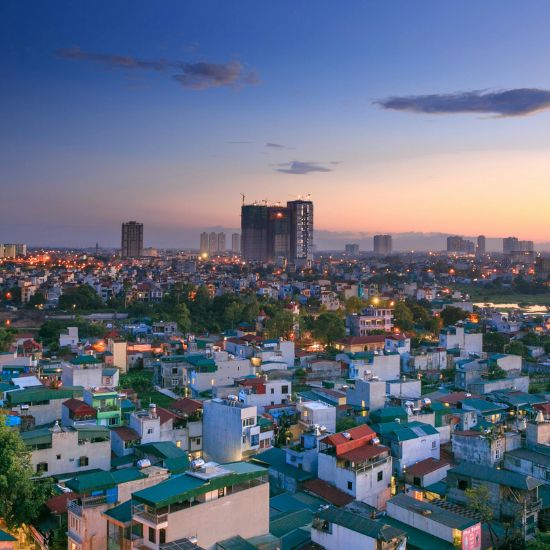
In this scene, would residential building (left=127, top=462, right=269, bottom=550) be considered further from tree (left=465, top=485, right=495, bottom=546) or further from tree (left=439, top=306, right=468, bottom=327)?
tree (left=439, top=306, right=468, bottom=327)

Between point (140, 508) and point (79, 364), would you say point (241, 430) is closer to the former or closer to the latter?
point (140, 508)

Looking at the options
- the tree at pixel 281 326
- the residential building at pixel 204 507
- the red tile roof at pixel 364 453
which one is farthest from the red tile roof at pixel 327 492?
the tree at pixel 281 326

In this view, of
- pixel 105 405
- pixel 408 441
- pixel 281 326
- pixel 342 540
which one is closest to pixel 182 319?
pixel 281 326

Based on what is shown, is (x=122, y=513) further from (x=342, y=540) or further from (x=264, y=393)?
(x=264, y=393)

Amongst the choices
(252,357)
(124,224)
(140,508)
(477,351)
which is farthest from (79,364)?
(124,224)

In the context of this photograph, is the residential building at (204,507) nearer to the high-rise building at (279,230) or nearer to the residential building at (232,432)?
the residential building at (232,432)

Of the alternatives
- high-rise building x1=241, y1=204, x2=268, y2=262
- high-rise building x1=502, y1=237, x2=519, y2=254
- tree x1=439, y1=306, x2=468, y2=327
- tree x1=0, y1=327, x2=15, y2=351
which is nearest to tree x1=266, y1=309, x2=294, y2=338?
tree x1=439, y1=306, x2=468, y2=327
